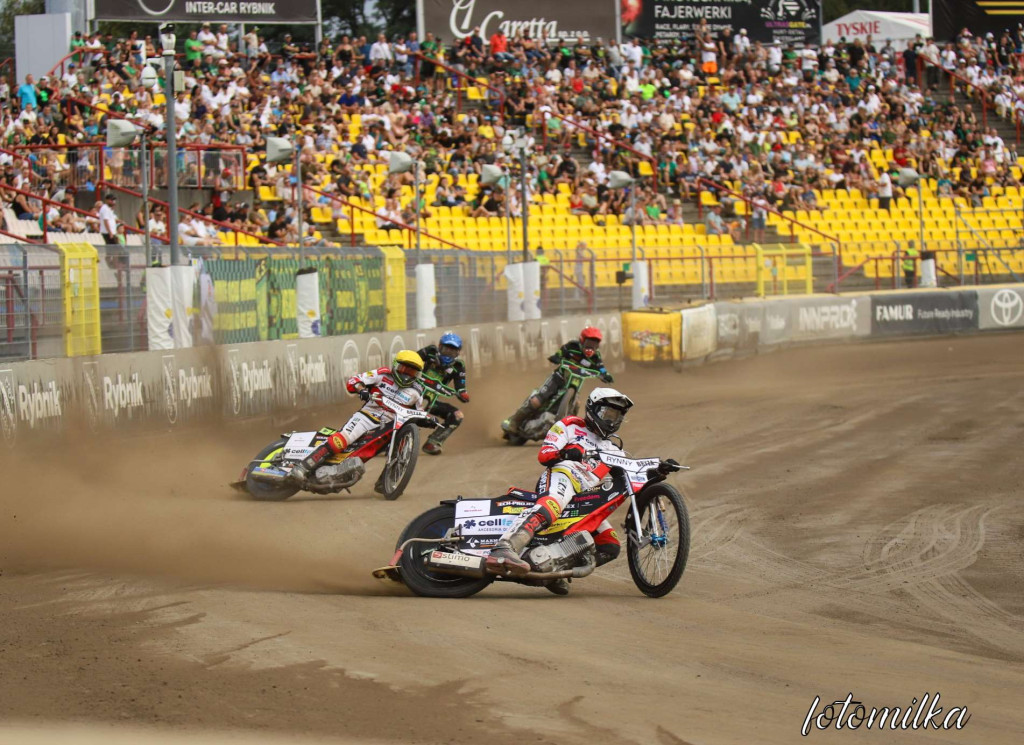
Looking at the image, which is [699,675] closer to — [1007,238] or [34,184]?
[34,184]

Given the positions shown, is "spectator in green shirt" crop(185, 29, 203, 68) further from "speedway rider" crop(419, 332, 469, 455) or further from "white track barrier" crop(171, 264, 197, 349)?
"speedway rider" crop(419, 332, 469, 455)

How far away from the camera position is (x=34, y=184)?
2466 centimetres

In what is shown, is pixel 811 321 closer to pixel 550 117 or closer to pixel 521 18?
pixel 550 117

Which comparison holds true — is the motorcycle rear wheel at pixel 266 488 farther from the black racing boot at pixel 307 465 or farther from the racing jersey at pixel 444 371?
the racing jersey at pixel 444 371

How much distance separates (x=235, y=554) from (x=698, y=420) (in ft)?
36.6

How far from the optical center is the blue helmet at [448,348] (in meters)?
16.3

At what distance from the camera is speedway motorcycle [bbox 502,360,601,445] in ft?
59.0

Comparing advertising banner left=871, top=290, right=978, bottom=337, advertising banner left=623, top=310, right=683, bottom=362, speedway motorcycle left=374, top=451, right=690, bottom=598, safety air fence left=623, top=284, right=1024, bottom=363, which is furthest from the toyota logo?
speedway motorcycle left=374, top=451, right=690, bottom=598

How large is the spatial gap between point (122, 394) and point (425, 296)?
8.12 metres

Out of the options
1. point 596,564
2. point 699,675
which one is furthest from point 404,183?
point 699,675

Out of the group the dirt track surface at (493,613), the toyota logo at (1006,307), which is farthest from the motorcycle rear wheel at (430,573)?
the toyota logo at (1006,307)

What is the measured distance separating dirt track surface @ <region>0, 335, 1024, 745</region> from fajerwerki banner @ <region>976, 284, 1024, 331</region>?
19.2m

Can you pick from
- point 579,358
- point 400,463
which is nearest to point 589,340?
point 579,358

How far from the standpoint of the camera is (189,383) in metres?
18.0
